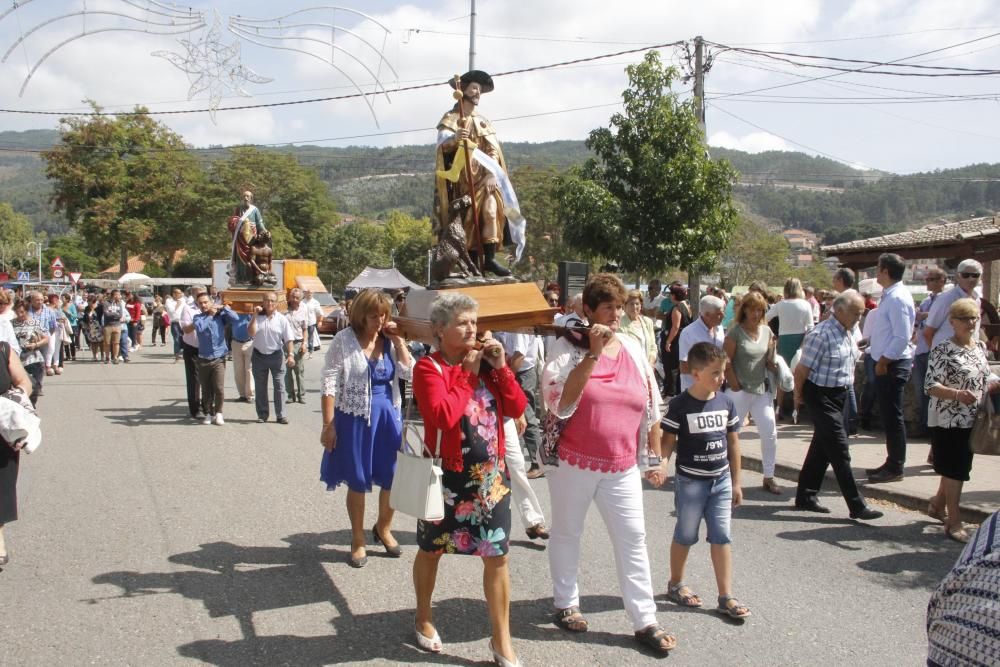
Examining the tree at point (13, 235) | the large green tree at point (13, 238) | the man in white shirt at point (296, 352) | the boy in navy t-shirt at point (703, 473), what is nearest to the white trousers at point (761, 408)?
the boy in navy t-shirt at point (703, 473)

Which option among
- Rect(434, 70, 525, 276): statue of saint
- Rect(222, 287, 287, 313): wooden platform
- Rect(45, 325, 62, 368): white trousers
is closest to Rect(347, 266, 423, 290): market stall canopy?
Rect(45, 325, 62, 368): white trousers

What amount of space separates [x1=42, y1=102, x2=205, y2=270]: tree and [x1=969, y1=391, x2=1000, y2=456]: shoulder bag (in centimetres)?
4574

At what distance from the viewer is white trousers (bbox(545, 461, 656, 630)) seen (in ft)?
13.1

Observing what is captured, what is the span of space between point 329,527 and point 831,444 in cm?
398

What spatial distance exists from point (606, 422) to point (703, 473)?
2.65 feet

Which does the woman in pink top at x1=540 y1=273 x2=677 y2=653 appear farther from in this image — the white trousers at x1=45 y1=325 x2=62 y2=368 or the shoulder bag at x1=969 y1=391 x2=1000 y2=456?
the white trousers at x1=45 y1=325 x2=62 y2=368

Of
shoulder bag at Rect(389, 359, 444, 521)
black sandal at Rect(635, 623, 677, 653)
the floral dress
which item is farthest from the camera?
black sandal at Rect(635, 623, 677, 653)

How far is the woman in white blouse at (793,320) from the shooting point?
9891mm

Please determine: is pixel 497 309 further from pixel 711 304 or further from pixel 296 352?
pixel 296 352

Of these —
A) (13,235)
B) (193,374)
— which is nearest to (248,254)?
(193,374)

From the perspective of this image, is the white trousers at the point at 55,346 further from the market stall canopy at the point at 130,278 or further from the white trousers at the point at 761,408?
the market stall canopy at the point at 130,278

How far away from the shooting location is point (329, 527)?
20.1ft

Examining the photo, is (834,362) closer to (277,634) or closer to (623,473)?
(623,473)

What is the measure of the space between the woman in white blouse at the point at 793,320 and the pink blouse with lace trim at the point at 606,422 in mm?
6484
